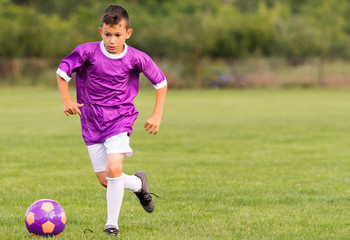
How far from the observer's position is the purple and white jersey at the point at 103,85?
5551 millimetres

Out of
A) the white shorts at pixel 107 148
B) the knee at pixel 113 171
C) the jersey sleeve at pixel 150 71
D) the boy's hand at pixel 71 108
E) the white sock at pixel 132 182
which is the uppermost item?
the jersey sleeve at pixel 150 71

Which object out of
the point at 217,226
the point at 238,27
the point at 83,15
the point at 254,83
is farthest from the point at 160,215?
the point at 83,15

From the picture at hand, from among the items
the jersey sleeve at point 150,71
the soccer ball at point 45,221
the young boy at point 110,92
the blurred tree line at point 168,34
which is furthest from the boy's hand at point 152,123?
the blurred tree line at point 168,34

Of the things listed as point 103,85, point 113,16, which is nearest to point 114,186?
point 103,85

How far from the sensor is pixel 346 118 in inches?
712

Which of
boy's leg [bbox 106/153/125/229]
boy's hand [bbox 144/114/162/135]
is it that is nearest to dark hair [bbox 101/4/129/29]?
boy's hand [bbox 144/114/162/135]

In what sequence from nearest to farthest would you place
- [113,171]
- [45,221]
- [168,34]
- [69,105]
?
[45,221] < [69,105] < [113,171] < [168,34]

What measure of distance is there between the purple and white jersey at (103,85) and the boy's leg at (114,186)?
27cm

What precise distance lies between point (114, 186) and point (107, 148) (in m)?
0.35

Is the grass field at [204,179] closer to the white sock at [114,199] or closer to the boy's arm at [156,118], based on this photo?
the white sock at [114,199]

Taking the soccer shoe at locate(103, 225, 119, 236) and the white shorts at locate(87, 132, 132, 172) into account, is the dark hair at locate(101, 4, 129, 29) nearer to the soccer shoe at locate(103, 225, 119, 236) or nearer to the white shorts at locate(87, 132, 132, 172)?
the white shorts at locate(87, 132, 132, 172)

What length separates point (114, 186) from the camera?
215 inches

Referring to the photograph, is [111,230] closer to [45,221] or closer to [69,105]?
[45,221]

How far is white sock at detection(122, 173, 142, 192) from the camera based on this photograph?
5.87 metres
